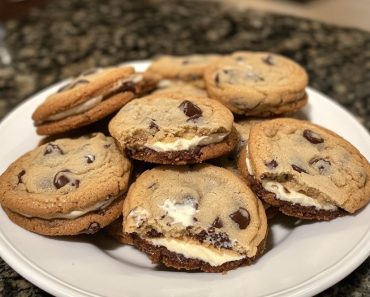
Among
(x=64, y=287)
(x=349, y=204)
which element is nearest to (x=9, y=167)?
(x=64, y=287)

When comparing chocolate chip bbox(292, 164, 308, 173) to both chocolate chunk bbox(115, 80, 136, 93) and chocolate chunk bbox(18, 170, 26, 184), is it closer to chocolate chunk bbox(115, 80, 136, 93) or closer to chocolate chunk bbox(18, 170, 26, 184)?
chocolate chunk bbox(115, 80, 136, 93)

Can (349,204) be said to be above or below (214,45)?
above

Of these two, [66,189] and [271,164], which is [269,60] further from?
[66,189]

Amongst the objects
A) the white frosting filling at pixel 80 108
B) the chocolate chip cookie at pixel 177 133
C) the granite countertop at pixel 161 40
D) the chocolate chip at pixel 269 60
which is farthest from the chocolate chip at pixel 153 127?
the granite countertop at pixel 161 40

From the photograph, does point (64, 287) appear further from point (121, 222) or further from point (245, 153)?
point (245, 153)

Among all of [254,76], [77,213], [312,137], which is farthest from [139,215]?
[254,76]

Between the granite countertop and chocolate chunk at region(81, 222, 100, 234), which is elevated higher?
chocolate chunk at region(81, 222, 100, 234)

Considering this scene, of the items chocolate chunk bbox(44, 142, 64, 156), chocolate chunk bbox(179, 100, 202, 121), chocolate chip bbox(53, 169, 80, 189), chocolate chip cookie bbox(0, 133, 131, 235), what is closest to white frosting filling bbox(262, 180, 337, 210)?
chocolate chunk bbox(179, 100, 202, 121)
